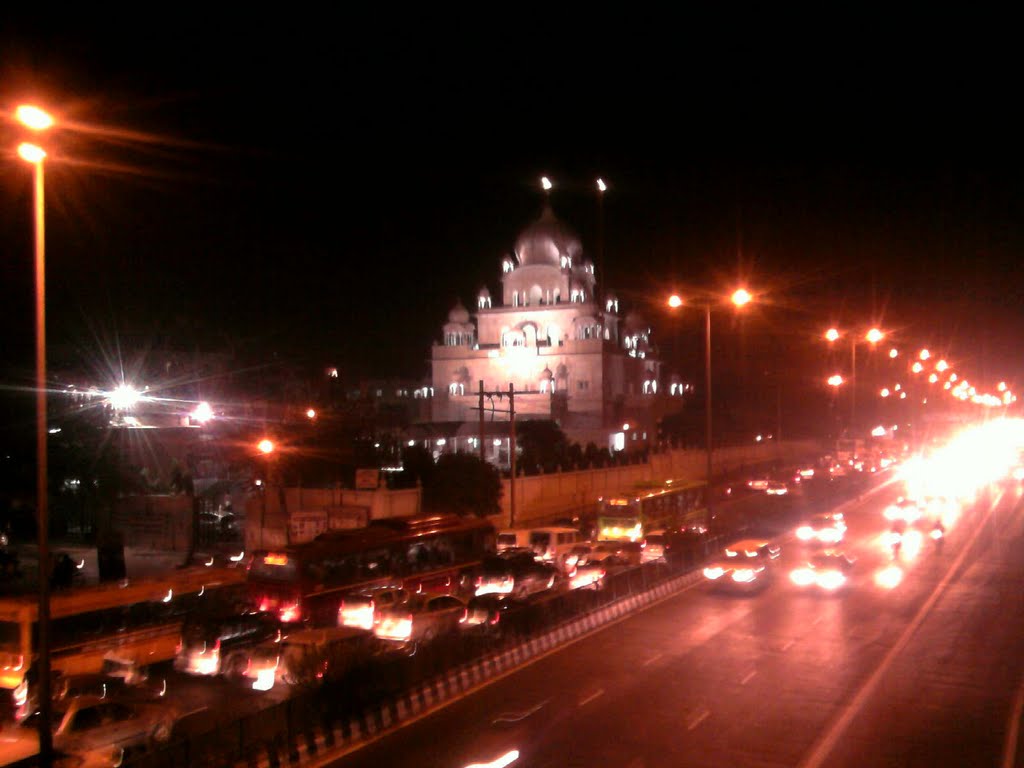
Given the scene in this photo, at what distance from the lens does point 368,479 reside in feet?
93.6

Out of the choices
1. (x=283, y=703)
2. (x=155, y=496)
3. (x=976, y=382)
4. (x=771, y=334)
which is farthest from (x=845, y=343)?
(x=283, y=703)

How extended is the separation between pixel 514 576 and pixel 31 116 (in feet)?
49.4

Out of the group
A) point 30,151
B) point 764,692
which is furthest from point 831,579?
point 30,151

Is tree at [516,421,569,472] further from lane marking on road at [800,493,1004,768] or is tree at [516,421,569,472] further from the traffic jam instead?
lane marking on road at [800,493,1004,768]

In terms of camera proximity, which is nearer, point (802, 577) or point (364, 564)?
point (364, 564)

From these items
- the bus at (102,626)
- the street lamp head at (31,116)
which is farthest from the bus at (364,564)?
the street lamp head at (31,116)

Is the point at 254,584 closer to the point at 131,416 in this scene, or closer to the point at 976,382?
the point at 131,416

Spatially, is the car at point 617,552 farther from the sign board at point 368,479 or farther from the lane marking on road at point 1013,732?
the lane marking on road at point 1013,732

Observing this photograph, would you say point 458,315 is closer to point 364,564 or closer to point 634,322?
point 634,322

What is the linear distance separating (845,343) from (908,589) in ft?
171

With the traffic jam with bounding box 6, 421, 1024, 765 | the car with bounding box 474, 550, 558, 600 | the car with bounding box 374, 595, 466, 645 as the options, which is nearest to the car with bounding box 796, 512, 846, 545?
the traffic jam with bounding box 6, 421, 1024, 765

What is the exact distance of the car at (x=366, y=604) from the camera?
1745 centimetres

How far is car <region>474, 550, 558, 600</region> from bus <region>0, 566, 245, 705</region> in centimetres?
587

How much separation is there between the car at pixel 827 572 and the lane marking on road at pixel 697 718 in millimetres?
10374
